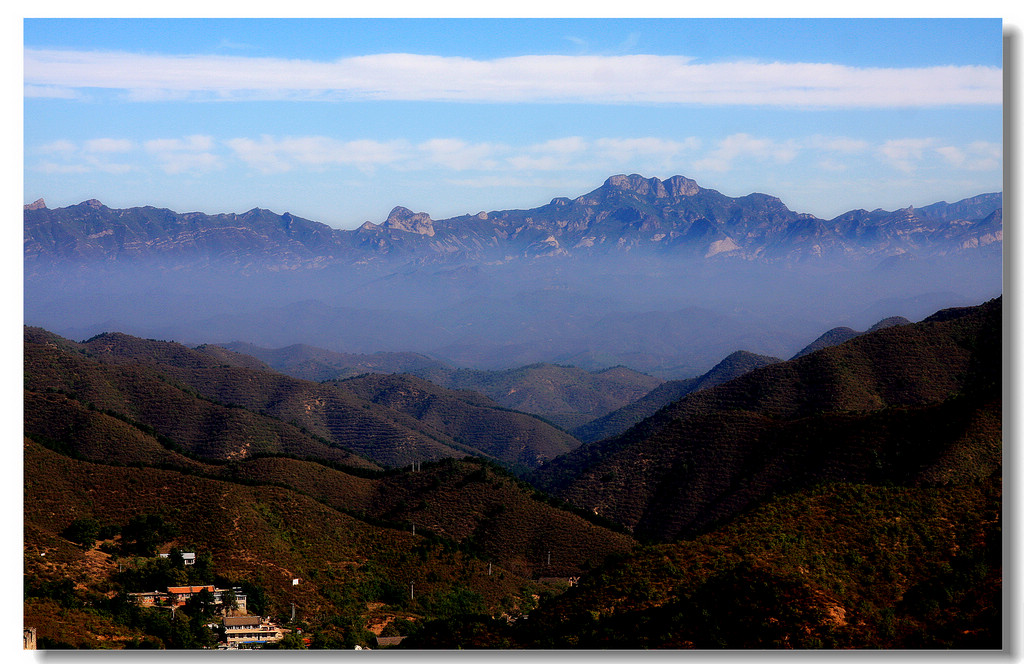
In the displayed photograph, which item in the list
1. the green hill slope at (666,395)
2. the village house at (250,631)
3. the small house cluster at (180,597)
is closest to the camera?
the village house at (250,631)

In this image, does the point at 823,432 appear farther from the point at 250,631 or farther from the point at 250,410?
the point at 250,410

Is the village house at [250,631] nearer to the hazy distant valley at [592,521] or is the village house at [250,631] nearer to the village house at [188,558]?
the hazy distant valley at [592,521]

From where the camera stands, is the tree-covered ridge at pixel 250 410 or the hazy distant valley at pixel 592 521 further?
the tree-covered ridge at pixel 250 410

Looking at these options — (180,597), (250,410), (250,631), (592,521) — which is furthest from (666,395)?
(250,631)

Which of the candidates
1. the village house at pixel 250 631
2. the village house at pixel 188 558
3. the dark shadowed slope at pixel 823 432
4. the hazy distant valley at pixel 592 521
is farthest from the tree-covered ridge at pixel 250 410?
the village house at pixel 250 631

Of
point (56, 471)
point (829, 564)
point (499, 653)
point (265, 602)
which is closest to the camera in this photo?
point (499, 653)

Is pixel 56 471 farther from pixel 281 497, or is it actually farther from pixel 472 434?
pixel 472 434

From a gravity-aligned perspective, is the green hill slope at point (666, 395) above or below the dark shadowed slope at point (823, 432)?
below

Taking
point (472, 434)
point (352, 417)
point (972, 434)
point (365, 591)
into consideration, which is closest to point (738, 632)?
point (365, 591)
